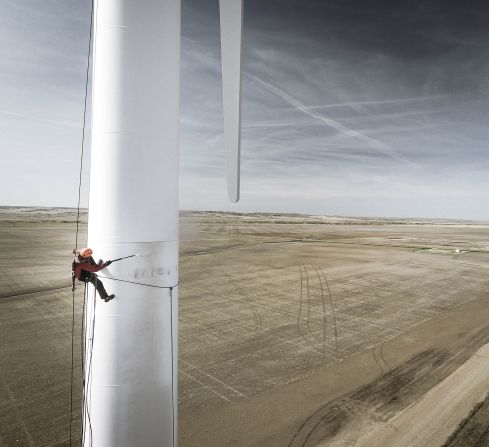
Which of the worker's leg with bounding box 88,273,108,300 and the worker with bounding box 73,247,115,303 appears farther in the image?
the worker's leg with bounding box 88,273,108,300

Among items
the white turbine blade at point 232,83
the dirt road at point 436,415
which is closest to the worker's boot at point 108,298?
the white turbine blade at point 232,83

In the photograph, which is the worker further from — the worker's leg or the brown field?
the brown field

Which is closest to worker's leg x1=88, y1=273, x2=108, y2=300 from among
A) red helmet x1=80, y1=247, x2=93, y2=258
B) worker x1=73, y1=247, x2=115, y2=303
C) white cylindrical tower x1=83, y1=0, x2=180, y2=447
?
worker x1=73, y1=247, x2=115, y2=303

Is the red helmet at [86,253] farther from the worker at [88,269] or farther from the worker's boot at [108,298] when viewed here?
the worker's boot at [108,298]

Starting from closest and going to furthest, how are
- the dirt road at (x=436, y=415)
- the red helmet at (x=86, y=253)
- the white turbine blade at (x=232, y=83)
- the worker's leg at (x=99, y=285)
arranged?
the red helmet at (x=86, y=253), the worker's leg at (x=99, y=285), the white turbine blade at (x=232, y=83), the dirt road at (x=436, y=415)

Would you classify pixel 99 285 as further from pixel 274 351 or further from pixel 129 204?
pixel 274 351

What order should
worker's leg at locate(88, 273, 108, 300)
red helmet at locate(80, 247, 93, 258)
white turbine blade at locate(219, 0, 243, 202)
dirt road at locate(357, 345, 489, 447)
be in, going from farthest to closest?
dirt road at locate(357, 345, 489, 447) < white turbine blade at locate(219, 0, 243, 202) < worker's leg at locate(88, 273, 108, 300) < red helmet at locate(80, 247, 93, 258)

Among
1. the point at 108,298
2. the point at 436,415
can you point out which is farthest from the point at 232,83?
the point at 436,415
